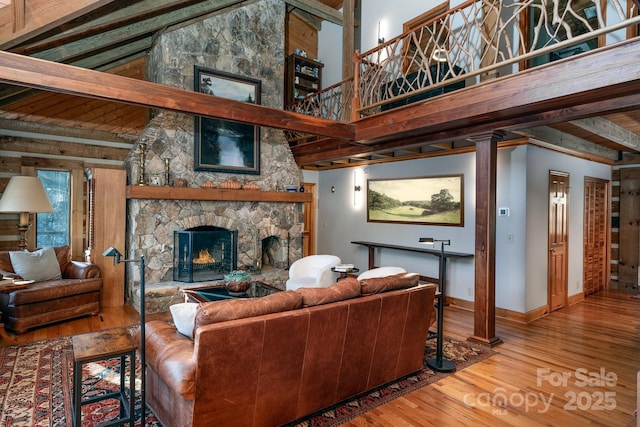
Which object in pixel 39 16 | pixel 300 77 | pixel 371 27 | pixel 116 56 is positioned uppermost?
pixel 371 27

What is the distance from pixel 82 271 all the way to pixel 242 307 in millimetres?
3633

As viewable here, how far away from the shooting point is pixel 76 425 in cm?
194

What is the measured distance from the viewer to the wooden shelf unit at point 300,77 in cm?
765

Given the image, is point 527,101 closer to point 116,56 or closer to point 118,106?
point 116,56

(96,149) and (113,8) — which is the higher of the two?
(113,8)

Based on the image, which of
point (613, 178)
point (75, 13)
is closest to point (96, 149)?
point (75, 13)

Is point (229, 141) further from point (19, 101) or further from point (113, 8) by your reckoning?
point (19, 101)

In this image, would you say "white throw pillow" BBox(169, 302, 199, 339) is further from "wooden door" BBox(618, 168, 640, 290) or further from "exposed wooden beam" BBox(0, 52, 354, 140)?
"wooden door" BBox(618, 168, 640, 290)

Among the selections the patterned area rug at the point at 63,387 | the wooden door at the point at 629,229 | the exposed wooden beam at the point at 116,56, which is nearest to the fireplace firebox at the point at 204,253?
the patterned area rug at the point at 63,387

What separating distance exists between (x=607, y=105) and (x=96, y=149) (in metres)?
6.96

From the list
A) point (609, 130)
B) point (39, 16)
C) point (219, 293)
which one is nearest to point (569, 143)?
point (609, 130)

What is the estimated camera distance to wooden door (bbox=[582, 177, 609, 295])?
6160 millimetres

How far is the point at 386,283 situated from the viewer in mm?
2871

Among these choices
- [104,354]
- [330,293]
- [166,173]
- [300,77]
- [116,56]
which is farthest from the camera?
[300,77]
